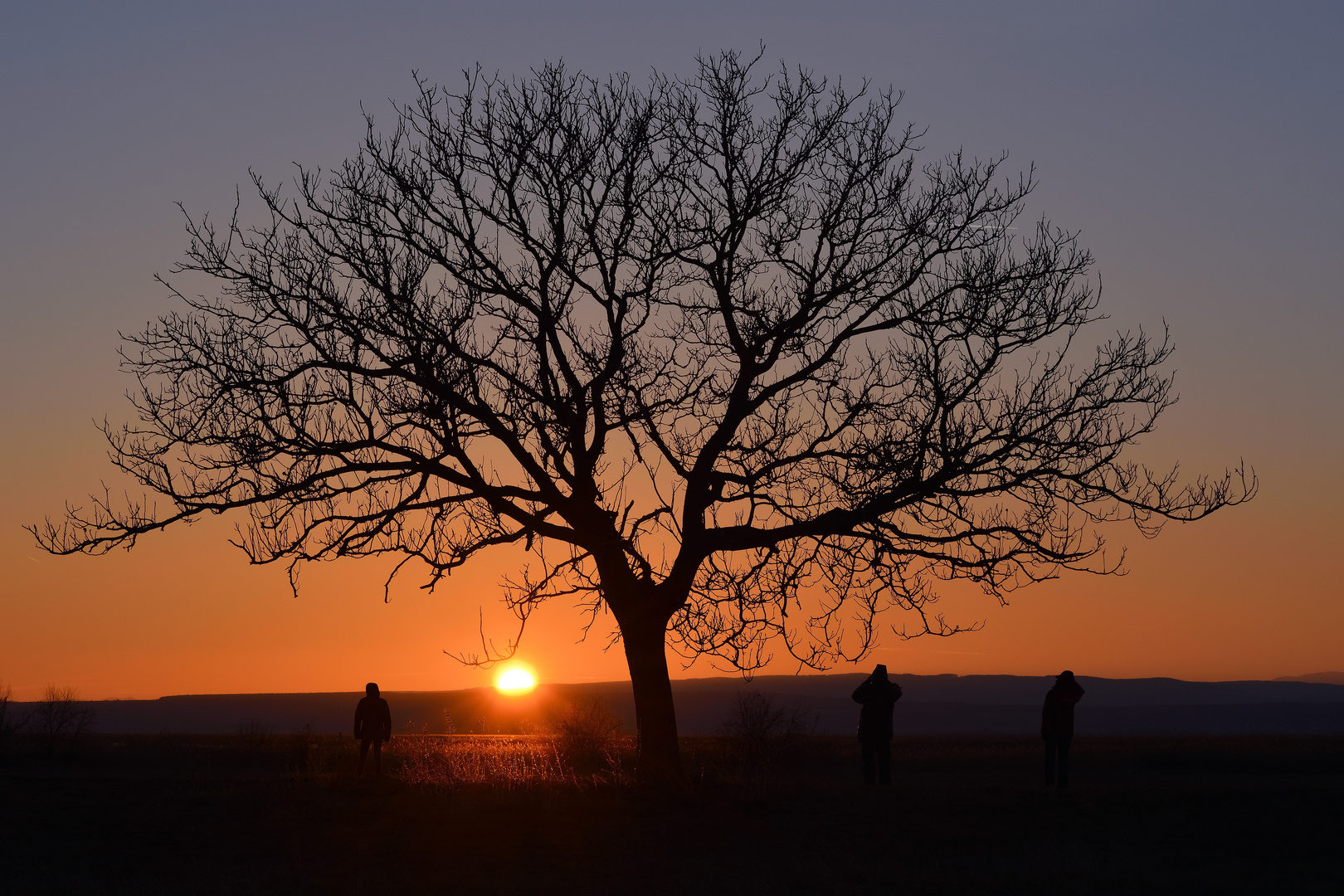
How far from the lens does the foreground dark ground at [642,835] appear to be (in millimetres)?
12195

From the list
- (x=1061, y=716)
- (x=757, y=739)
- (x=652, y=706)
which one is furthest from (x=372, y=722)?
(x=1061, y=716)

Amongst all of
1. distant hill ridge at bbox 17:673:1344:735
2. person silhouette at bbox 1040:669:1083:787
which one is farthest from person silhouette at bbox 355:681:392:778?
distant hill ridge at bbox 17:673:1344:735

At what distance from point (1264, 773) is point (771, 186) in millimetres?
16297

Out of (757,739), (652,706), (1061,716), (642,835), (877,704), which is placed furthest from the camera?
(757,739)

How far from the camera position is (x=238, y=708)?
136875mm

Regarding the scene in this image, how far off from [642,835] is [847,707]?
136 m

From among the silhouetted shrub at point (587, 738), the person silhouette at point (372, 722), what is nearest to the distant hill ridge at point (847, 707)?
the silhouetted shrub at point (587, 738)

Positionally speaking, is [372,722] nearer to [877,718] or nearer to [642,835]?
[642,835]

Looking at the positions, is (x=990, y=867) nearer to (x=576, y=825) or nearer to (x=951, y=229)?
(x=576, y=825)

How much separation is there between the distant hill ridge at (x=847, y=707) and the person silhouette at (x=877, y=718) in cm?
6568

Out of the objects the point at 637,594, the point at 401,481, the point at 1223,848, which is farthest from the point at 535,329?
the point at 1223,848

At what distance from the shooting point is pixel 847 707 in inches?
5723

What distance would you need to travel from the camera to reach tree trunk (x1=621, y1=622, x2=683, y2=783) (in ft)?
51.7

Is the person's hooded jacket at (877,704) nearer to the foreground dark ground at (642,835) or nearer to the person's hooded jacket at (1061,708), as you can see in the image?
the foreground dark ground at (642,835)
